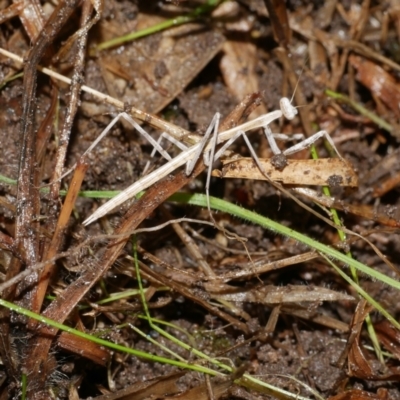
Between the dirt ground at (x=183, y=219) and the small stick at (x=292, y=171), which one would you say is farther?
the small stick at (x=292, y=171)

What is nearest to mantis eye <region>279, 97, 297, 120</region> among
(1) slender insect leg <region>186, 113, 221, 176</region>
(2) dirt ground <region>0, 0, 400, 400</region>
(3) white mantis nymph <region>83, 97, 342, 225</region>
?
(3) white mantis nymph <region>83, 97, 342, 225</region>

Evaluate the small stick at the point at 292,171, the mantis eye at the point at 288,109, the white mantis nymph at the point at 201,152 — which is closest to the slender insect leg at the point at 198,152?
the white mantis nymph at the point at 201,152

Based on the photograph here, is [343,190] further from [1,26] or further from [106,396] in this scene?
[1,26]

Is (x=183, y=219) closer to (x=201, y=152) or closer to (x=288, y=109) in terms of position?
(x=201, y=152)

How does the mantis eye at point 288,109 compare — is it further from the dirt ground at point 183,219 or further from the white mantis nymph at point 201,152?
the dirt ground at point 183,219

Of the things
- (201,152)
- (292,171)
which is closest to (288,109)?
(292,171)

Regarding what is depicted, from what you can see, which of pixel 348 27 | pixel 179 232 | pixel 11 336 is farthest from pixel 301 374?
pixel 348 27

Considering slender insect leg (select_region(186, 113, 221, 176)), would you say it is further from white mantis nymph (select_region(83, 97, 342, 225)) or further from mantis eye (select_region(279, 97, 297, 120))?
mantis eye (select_region(279, 97, 297, 120))

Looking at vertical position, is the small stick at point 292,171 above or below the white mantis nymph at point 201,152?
below
